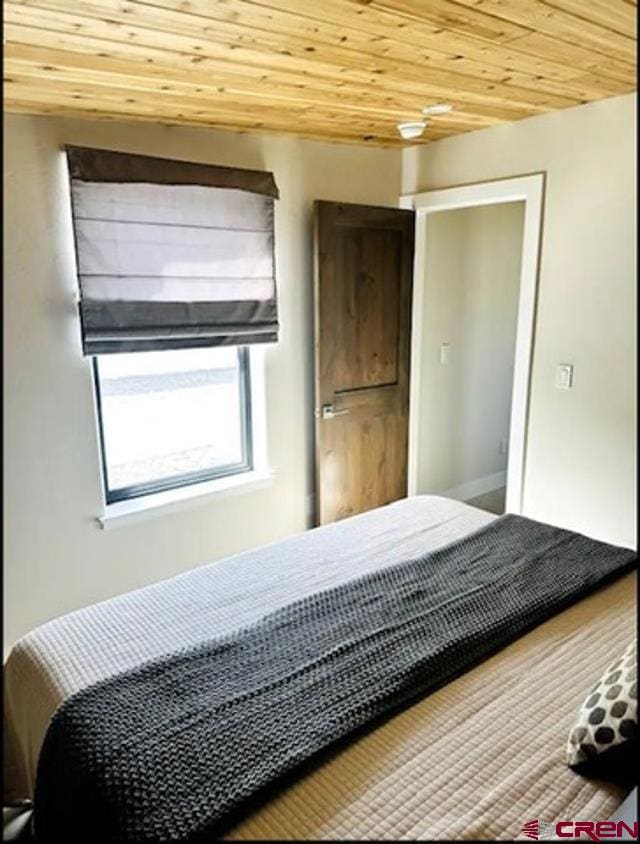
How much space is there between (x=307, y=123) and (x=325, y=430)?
1516 mm

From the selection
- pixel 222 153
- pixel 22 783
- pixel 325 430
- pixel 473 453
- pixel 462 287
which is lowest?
pixel 22 783

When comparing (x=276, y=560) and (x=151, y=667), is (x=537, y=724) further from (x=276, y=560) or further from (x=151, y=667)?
(x=276, y=560)

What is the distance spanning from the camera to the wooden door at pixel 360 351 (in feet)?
10.0

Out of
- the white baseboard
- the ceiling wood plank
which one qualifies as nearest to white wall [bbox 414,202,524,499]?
the white baseboard

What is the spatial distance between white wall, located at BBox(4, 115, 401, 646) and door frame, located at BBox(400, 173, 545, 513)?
0.28 meters

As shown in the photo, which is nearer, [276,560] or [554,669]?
[554,669]

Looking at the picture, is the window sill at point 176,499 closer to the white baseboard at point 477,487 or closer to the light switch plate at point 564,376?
the white baseboard at point 477,487

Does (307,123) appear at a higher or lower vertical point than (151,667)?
higher

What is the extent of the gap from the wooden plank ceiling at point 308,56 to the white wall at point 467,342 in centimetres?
120

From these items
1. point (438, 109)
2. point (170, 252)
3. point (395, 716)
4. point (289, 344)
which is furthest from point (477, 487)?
point (395, 716)

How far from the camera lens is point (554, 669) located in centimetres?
140

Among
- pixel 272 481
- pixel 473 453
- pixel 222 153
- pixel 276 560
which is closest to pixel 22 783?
pixel 276 560

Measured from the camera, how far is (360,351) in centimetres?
326

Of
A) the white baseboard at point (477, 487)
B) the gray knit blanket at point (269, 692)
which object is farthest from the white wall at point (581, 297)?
the white baseboard at point (477, 487)
